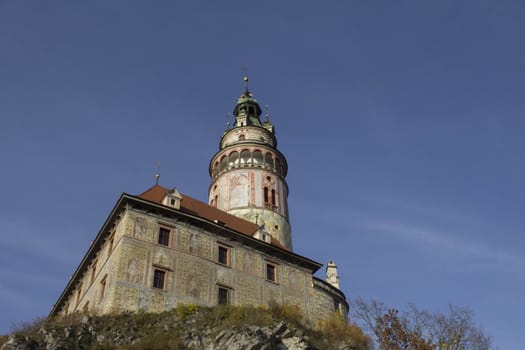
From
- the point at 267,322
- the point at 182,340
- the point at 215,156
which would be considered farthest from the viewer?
the point at 215,156

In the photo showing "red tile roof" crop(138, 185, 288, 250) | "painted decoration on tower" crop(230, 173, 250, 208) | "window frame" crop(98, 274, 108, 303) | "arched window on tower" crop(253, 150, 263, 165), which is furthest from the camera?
"arched window on tower" crop(253, 150, 263, 165)

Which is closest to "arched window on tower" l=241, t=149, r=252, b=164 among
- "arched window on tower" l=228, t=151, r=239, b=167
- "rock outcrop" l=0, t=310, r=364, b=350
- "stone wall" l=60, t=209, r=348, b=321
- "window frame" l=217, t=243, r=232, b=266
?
"arched window on tower" l=228, t=151, r=239, b=167

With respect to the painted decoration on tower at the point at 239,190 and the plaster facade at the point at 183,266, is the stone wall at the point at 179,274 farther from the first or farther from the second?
the painted decoration on tower at the point at 239,190

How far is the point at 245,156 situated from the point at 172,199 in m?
16.0

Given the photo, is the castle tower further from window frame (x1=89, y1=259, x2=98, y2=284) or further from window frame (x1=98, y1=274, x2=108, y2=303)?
window frame (x1=98, y1=274, x2=108, y2=303)

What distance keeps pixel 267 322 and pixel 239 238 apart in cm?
703

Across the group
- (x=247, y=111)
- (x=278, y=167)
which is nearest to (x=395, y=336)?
(x=278, y=167)

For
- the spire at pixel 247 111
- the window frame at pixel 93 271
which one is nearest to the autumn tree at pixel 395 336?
the window frame at pixel 93 271

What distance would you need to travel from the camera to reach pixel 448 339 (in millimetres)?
26250

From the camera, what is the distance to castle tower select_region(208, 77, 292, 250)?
4156 cm

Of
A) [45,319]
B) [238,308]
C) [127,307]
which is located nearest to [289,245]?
[238,308]

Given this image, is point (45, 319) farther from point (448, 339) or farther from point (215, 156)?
point (215, 156)

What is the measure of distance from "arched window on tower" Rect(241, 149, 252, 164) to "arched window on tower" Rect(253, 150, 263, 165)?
17.8 inches

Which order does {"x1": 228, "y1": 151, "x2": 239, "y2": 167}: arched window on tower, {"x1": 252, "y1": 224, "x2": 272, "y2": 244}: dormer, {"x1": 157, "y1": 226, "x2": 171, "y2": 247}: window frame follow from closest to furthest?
{"x1": 157, "y1": 226, "x2": 171, "y2": 247}: window frame < {"x1": 252, "y1": 224, "x2": 272, "y2": 244}: dormer < {"x1": 228, "y1": 151, "x2": 239, "y2": 167}: arched window on tower
